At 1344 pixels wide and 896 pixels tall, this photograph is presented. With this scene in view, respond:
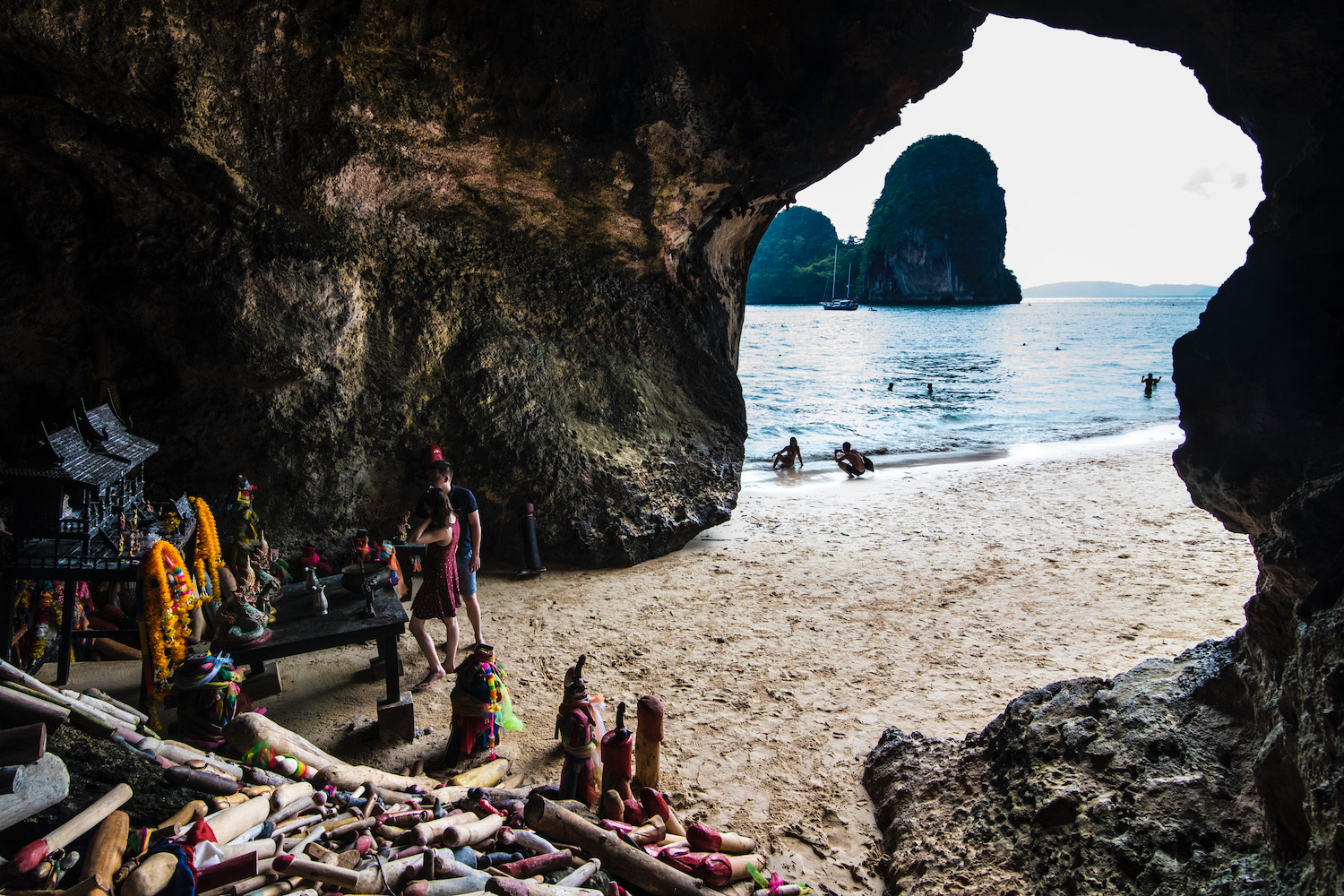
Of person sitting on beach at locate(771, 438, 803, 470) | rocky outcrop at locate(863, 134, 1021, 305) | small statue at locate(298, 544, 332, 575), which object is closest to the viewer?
small statue at locate(298, 544, 332, 575)

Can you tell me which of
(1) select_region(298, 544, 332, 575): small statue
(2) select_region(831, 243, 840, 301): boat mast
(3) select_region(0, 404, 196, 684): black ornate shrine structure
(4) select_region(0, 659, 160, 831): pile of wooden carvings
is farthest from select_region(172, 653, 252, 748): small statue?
(2) select_region(831, 243, 840, 301): boat mast

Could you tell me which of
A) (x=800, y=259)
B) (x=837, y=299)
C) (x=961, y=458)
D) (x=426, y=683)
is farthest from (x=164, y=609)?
(x=800, y=259)

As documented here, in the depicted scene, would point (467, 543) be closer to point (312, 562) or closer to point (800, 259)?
point (312, 562)

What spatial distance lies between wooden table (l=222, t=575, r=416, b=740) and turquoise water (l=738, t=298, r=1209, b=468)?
10.8 metres

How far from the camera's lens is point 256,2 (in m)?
5.67

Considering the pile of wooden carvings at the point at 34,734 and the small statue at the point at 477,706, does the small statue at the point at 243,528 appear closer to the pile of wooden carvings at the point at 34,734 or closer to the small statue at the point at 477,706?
the pile of wooden carvings at the point at 34,734

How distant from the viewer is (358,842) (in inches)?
122

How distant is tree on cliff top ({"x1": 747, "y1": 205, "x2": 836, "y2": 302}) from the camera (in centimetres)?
11138

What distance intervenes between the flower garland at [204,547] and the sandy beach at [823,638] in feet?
3.42

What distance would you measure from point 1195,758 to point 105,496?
6.34 meters

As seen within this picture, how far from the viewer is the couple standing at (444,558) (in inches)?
210

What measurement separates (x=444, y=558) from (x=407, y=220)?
12.5 ft

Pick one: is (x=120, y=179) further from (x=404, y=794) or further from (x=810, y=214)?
(x=810, y=214)

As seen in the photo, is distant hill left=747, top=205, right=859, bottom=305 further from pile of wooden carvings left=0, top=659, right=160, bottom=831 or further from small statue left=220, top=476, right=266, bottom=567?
pile of wooden carvings left=0, top=659, right=160, bottom=831
